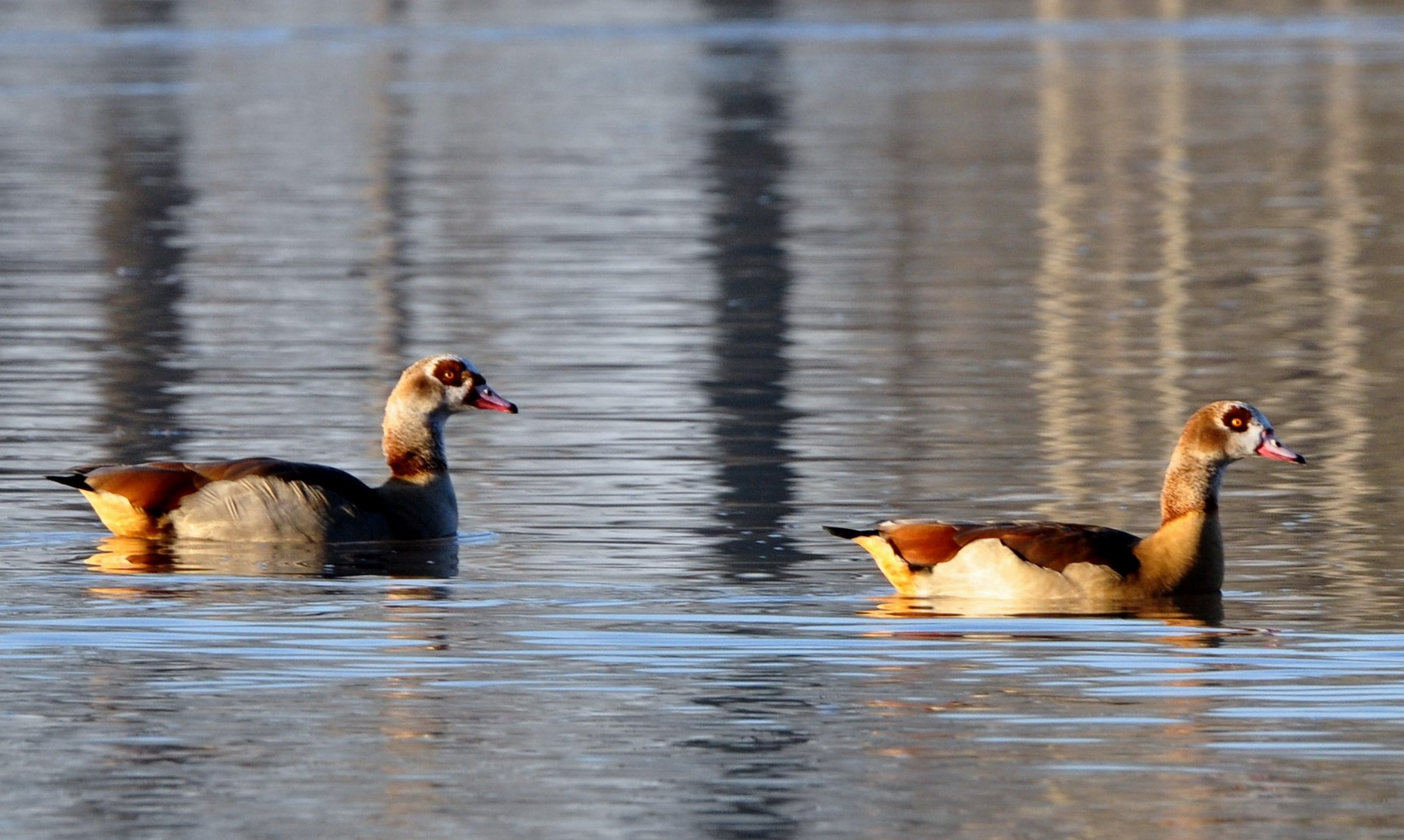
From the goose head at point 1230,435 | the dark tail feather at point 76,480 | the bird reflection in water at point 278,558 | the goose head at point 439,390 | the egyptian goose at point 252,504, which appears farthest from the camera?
the goose head at point 439,390

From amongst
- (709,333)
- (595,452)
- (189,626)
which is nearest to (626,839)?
(189,626)

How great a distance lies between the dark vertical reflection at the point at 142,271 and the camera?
17109mm

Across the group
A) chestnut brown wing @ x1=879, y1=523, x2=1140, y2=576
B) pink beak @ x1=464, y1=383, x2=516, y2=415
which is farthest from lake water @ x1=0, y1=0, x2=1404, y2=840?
pink beak @ x1=464, y1=383, x2=516, y2=415

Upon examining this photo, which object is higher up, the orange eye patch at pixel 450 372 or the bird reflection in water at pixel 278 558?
the orange eye patch at pixel 450 372

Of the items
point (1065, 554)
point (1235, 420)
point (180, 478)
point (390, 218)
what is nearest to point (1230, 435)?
point (1235, 420)

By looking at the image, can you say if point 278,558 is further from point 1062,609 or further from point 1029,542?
point 1062,609

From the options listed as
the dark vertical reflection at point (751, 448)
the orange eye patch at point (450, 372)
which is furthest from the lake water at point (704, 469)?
the orange eye patch at point (450, 372)

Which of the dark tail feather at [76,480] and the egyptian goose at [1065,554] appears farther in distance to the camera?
the dark tail feather at [76,480]

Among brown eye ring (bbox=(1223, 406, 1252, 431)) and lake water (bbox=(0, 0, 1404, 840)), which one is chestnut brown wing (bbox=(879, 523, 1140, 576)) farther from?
brown eye ring (bbox=(1223, 406, 1252, 431))

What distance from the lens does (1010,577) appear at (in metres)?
11.6

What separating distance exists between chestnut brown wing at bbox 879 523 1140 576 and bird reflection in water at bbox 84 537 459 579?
1931mm

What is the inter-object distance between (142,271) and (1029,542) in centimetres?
1586

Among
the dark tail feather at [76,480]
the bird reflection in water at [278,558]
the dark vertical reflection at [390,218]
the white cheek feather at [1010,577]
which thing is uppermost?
the dark tail feather at [76,480]

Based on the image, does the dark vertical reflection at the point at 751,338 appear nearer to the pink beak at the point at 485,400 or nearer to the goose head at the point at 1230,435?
the pink beak at the point at 485,400
